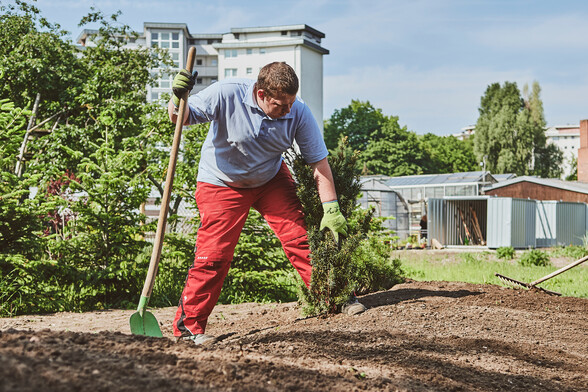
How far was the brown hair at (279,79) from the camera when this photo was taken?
11.9 ft

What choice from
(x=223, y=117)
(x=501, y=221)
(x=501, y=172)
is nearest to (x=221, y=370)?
(x=223, y=117)

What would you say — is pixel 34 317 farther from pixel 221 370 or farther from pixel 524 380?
pixel 524 380

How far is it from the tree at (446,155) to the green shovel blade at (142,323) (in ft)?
186

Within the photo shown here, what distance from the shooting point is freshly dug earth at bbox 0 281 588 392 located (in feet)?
6.17

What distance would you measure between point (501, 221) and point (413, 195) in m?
11.2

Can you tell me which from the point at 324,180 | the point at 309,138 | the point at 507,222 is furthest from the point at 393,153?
the point at 309,138

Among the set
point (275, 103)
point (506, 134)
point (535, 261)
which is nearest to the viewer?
point (275, 103)

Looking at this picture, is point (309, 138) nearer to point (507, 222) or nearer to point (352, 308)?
point (352, 308)

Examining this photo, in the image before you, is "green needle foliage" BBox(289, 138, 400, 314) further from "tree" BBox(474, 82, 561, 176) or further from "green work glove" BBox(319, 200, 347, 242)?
"tree" BBox(474, 82, 561, 176)

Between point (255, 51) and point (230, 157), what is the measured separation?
63.9m

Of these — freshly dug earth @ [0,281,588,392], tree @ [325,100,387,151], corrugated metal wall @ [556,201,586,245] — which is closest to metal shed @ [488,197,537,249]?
corrugated metal wall @ [556,201,586,245]

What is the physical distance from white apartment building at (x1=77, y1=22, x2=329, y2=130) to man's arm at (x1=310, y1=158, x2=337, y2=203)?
174 feet

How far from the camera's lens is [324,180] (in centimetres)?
441

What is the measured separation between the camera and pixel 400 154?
183ft
